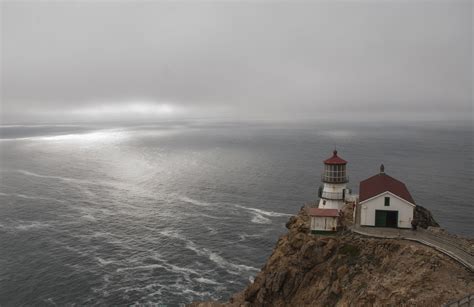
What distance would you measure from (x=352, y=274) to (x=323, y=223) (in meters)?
6.33

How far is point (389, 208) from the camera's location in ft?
106

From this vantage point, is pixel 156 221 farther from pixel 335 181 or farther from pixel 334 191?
pixel 335 181

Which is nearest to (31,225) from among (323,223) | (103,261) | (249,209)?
(103,261)

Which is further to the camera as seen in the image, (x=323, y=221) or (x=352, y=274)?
(x=323, y=221)

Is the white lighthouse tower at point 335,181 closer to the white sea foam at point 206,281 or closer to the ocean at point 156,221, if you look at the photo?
the ocean at point 156,221

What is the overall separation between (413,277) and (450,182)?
3427 inches

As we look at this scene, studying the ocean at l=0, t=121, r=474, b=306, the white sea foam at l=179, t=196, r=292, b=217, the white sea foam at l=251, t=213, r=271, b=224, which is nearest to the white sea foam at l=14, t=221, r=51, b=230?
the ocean at l=0, t=121, r=474, b=306

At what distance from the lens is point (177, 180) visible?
10519cm

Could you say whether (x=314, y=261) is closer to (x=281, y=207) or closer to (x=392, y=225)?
(x=392, y=225)

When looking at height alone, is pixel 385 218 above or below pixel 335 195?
below

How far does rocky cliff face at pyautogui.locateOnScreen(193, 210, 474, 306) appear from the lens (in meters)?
23.1

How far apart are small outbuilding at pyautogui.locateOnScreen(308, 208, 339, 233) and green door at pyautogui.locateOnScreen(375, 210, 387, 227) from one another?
4047 mm

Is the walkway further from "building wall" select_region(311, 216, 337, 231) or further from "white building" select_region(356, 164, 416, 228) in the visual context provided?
"building wall" select_region(311, 216, 337, 231)

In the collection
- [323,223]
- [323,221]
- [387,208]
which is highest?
[387,208]
